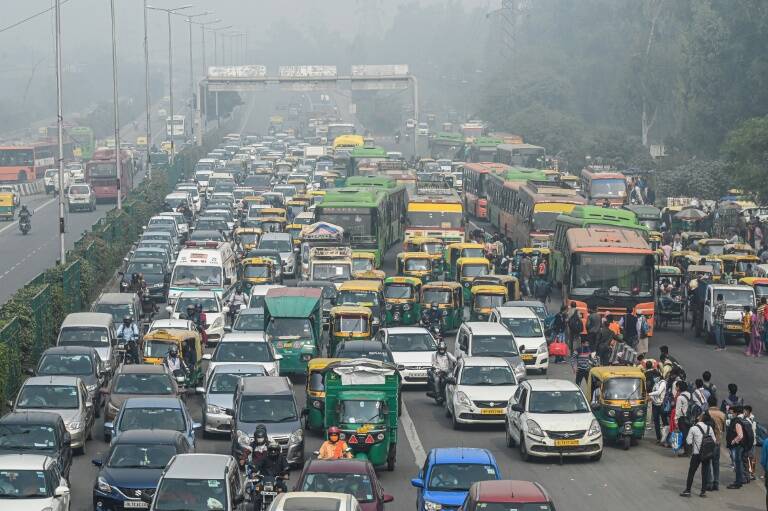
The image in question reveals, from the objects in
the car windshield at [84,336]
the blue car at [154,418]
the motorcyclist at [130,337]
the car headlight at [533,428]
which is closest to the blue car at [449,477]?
the car headlight at [533,428]

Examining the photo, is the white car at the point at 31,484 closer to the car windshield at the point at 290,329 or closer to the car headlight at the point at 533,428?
the car headlight at the point at 533,428

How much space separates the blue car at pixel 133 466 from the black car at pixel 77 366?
7605 millimetres

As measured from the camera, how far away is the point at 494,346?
1416 inches

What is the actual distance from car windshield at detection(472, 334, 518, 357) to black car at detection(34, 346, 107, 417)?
8.17 meters

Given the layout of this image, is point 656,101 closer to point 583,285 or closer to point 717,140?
point 717,140

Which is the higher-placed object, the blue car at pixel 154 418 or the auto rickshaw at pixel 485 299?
the blue car at pixel 154 418

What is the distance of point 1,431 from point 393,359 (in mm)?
11378

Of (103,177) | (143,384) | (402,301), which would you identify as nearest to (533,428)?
(143,384)

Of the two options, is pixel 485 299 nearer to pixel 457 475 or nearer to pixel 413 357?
pixel 413 357

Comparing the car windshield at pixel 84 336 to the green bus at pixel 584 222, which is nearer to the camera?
the car windshield at pixel 84 336

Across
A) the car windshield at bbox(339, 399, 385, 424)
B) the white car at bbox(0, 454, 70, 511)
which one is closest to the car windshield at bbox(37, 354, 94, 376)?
the car windshield at bbox(339, 399, 385, 424)

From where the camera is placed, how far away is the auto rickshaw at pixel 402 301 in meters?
46.0

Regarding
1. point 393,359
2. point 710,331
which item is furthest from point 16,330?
point 710,331

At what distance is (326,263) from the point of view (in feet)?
163
